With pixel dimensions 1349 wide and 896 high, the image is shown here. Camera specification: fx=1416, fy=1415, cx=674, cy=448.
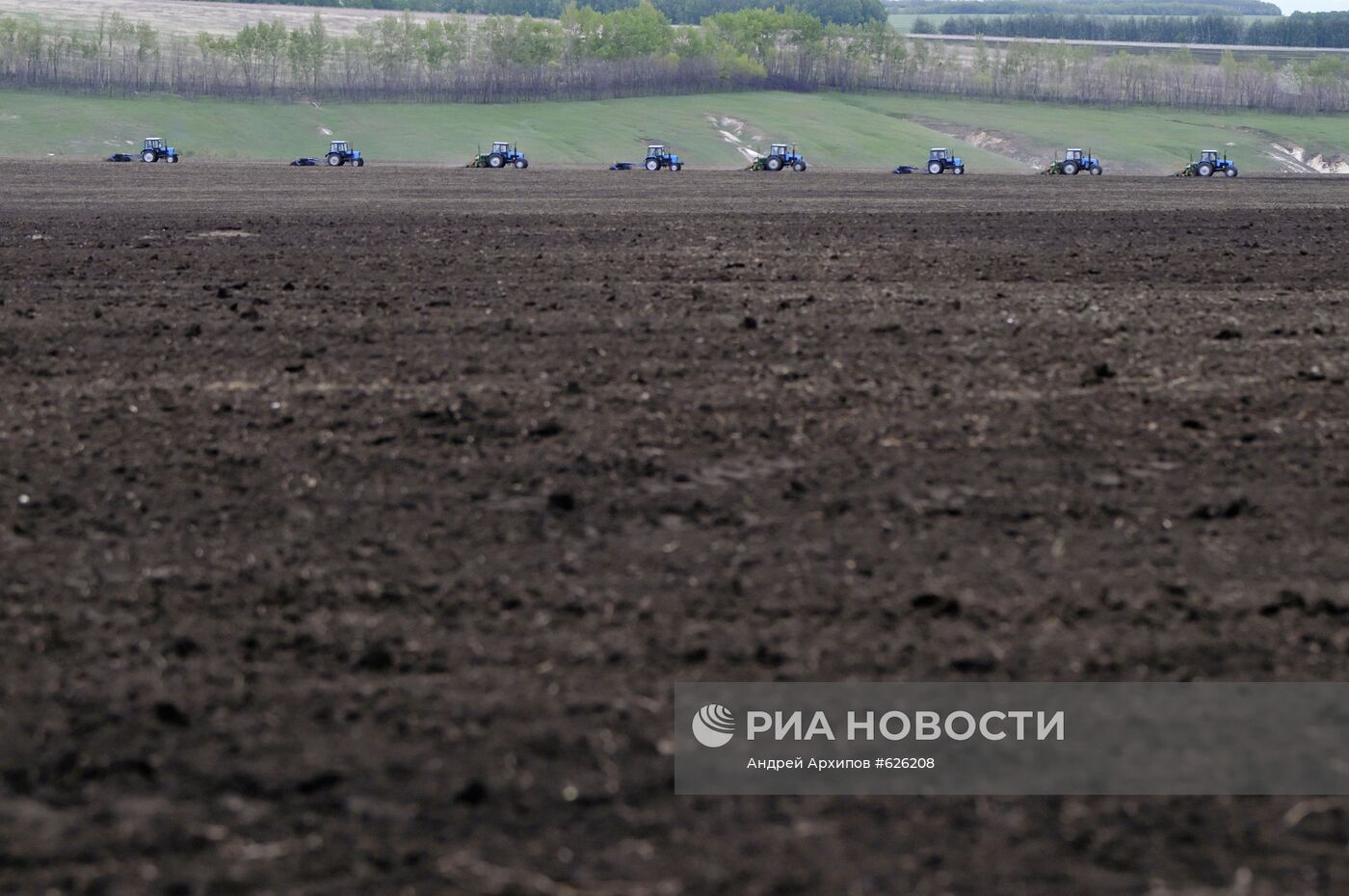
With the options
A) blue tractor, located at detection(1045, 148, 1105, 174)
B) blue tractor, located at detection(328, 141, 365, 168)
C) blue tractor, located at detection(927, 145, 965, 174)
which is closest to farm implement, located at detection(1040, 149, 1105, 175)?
blue tractor, located at detection(1045, 148, 1105, 174)

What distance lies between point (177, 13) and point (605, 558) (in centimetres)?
14170

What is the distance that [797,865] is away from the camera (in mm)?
4199

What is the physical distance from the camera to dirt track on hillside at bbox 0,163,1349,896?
4.35 meters

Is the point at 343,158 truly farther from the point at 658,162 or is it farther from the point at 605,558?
the point at 605,558

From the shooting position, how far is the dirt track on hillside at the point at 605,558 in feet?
14.3

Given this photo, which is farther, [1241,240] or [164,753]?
[1241,240]

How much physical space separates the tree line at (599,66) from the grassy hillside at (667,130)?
16.0 ft

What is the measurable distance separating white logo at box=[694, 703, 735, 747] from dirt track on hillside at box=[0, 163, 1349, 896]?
125 mm

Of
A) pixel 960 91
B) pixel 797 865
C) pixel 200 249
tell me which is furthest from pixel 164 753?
pixel 960 91

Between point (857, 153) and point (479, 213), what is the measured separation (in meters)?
65.5

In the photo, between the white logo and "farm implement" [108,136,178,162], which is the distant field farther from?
the white logo

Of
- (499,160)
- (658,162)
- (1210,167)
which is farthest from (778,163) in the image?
(1210,167)

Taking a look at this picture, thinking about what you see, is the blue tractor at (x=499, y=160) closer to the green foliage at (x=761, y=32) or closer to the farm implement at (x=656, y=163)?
the farm implement at (x=656, y=163)

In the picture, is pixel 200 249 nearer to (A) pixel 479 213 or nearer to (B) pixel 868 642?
(A) pixel 479 213
